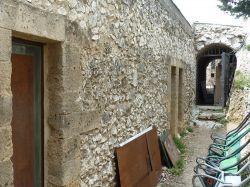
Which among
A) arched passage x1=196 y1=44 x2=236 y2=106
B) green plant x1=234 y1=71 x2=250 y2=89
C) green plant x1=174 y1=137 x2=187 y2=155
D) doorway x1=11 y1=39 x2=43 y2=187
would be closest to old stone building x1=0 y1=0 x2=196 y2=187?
doorway x1=11 y1=39 x2=43 y2=187

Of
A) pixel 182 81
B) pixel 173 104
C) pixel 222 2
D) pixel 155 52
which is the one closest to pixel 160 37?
pixel 155 52

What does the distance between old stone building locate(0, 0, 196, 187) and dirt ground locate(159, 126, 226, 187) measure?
55.3 inches

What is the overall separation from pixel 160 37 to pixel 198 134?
172 inches

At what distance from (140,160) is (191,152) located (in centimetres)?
311

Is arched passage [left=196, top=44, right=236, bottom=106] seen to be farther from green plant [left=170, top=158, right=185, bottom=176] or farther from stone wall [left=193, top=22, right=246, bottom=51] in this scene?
green plant [left=170, top=158, right=185, bottom=176]

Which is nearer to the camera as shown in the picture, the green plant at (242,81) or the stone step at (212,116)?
the green plant at (242,81)

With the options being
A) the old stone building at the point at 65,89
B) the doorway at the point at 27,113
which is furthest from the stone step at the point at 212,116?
the doorway at the point at 27,113

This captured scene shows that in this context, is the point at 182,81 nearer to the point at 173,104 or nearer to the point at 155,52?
the point at 173,104

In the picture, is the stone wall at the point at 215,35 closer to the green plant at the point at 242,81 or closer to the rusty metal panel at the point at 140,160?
the green plant at the point at 242,81

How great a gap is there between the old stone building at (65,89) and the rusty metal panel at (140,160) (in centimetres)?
15

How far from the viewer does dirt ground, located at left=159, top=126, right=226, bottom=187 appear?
5500 millimetres

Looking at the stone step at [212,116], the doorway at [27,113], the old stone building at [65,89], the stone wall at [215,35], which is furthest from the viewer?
the stone wall at [215,35]

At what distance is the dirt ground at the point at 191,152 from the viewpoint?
18.0 ft

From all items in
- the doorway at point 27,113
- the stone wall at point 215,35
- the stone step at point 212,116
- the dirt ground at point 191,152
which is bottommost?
the dirt ground at point 191,152
